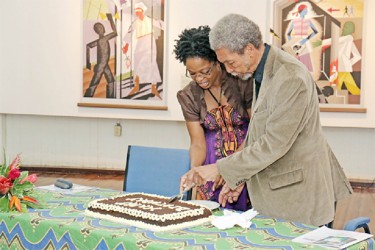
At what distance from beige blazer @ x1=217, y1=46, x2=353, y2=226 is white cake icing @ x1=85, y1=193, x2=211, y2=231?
0.97 feet

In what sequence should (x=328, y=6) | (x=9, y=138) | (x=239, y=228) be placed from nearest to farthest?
(x=239, y=228), (x=328, y=6), (x=9, y=138)

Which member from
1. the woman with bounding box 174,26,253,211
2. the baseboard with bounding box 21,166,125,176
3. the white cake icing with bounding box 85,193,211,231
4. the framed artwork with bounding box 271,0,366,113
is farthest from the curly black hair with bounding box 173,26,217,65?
the baseboard with bounding box 21,166,125,176

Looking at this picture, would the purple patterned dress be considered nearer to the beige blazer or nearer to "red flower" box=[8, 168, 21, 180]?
the beige blazer

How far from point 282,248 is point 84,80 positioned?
19.4 ft

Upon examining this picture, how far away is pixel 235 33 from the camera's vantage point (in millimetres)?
2689

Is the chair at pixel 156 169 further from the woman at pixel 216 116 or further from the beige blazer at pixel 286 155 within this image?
the beige blazer at pixel 286 155

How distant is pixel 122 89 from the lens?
7664 millimetres

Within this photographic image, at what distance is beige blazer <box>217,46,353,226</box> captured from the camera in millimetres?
2660

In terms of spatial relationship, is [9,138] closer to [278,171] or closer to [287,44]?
[287,44]

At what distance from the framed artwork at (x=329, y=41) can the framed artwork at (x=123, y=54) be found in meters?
1.44

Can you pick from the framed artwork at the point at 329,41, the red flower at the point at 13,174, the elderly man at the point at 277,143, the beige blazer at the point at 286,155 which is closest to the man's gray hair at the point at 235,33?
the elderly man at the point at 277,143

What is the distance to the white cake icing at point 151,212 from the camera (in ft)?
7.91

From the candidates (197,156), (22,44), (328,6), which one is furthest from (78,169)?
(197,156)

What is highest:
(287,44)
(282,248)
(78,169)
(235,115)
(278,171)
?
(287,44)
